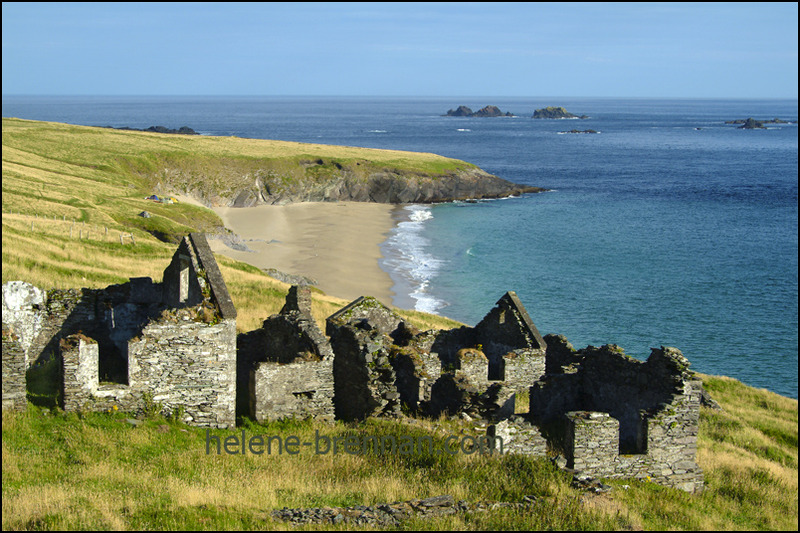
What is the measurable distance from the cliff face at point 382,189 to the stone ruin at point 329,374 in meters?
80.1

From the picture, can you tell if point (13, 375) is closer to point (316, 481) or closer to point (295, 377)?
point (295, 377)

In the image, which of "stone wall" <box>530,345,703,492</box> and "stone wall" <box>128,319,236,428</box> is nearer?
"stone wall" <box>530,345,703,492</box>

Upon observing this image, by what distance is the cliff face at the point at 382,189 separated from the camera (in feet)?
336

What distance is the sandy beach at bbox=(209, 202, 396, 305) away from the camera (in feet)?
195

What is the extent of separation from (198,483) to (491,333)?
11471 millimetres

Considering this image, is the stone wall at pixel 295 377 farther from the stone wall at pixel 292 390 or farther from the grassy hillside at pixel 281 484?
the grassy hillside at pixel 281 484

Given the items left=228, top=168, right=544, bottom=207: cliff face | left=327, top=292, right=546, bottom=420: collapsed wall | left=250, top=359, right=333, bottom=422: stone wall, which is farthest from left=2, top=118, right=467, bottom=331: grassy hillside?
left=250, top=359, right=333, bottom=422: stone wall

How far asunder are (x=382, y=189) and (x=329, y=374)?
94.7 metres

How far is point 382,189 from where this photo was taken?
11106 cm

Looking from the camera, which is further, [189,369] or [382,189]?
[382,189]

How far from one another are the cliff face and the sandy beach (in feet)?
8.04

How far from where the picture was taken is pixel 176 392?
1652 cm

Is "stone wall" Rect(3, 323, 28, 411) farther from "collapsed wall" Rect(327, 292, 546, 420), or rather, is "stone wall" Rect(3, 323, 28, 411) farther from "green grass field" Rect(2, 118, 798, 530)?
"collapsed wall" Rect(327, 292, 546, 420)

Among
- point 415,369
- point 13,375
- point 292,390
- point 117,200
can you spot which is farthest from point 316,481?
point 117,200
